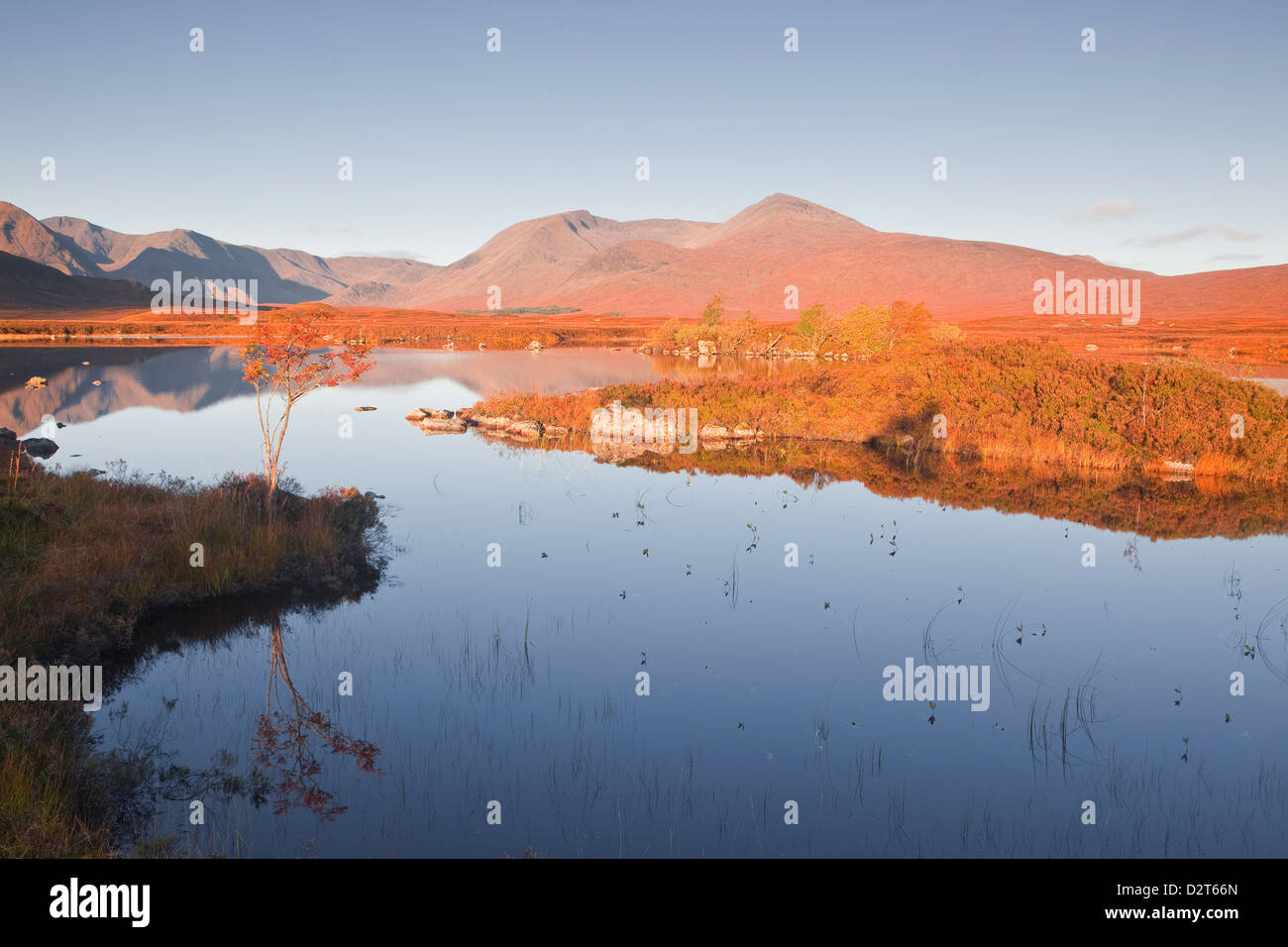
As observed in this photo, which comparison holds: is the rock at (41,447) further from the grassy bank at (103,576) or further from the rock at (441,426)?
the rock at (441,426)

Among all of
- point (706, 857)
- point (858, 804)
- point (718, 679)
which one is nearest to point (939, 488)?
point (718, 679)

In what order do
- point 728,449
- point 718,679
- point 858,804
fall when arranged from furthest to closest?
point 728,449, point 718,679, point 858,804

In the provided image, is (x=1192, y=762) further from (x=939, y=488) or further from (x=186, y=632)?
(x=939, y=488)

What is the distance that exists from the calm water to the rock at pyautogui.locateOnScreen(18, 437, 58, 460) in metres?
13.2

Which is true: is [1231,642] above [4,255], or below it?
below

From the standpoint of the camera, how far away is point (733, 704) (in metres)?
9.03

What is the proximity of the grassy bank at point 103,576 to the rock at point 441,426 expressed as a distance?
1383 cm

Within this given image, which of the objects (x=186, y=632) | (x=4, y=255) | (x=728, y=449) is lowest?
(x=186, y=632)

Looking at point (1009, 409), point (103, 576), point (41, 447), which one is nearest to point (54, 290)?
point (41, 447)

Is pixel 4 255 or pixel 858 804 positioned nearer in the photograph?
pixel 858 804

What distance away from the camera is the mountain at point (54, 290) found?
461 ft

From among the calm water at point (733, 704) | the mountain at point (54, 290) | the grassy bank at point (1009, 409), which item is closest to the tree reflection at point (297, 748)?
the calm water at point (733, 704)
